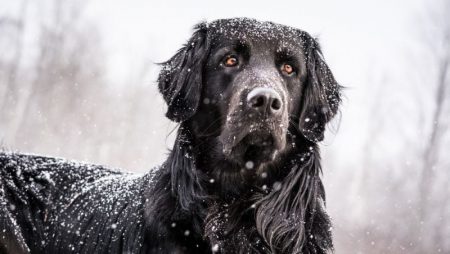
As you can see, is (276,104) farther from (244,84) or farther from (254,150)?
(254,150)

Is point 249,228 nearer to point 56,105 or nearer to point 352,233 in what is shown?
point 352,233

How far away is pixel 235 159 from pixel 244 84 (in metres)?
0.55

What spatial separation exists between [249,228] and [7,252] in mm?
2021

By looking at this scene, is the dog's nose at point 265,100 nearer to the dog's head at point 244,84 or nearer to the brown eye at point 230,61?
the dog's head at point 244,84

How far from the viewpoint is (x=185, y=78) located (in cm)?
380

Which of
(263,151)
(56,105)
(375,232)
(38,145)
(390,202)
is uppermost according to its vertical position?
(56,105)

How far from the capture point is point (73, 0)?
30422 mm

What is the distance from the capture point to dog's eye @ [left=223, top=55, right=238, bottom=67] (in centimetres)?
371

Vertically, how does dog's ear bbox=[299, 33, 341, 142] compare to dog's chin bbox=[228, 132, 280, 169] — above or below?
above

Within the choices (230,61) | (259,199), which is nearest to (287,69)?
(230,61)

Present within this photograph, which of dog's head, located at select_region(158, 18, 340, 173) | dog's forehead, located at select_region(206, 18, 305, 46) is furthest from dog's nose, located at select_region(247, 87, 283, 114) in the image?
dog's forehead, located at select_region(206, 18, 305, 46)

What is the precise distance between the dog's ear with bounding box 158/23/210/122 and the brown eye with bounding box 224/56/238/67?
193 mm

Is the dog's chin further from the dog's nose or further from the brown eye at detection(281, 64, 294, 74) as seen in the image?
the brown eye at detection(281, 64, 294, 74)

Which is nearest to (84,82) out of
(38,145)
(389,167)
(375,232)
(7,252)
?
(38,145)
